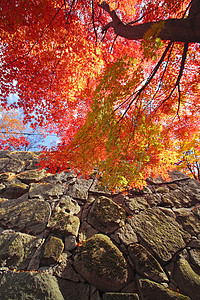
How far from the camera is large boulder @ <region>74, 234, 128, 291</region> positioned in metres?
3.26

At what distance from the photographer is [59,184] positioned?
6.31 meters

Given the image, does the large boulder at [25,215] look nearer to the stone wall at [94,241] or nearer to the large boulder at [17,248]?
the stone wall at [94,241]

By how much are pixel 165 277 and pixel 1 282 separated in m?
4.60

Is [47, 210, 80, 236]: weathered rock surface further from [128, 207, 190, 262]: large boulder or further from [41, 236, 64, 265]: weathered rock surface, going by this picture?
[128, 207, 190, 262]: large boulder

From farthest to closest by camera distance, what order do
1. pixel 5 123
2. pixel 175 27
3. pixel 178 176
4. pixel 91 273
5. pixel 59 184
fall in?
pixel 5 123
pixel 178 176
pixel 59 184
pixel 91 273
pixel 175 27

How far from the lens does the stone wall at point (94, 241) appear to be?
3.19 metres

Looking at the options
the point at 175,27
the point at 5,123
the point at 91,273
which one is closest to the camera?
the point at 175,27

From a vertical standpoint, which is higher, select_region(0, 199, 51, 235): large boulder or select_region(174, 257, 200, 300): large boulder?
select_region(0, 199, 51, 235): large boulder

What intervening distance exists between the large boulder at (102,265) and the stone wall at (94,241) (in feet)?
0.06

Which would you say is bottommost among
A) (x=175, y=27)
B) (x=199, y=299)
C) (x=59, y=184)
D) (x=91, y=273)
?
(x=199, y=299)

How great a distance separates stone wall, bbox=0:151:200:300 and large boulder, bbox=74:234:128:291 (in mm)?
19

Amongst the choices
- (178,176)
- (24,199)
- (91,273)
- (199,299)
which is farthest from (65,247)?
(178,176)

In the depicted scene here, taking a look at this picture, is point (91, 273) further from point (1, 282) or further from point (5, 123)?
point (5, 123)

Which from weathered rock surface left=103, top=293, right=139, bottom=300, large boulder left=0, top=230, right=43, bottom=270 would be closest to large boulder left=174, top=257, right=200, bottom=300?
weathered rock surface left=103, top=293, right=139, bottom=300
